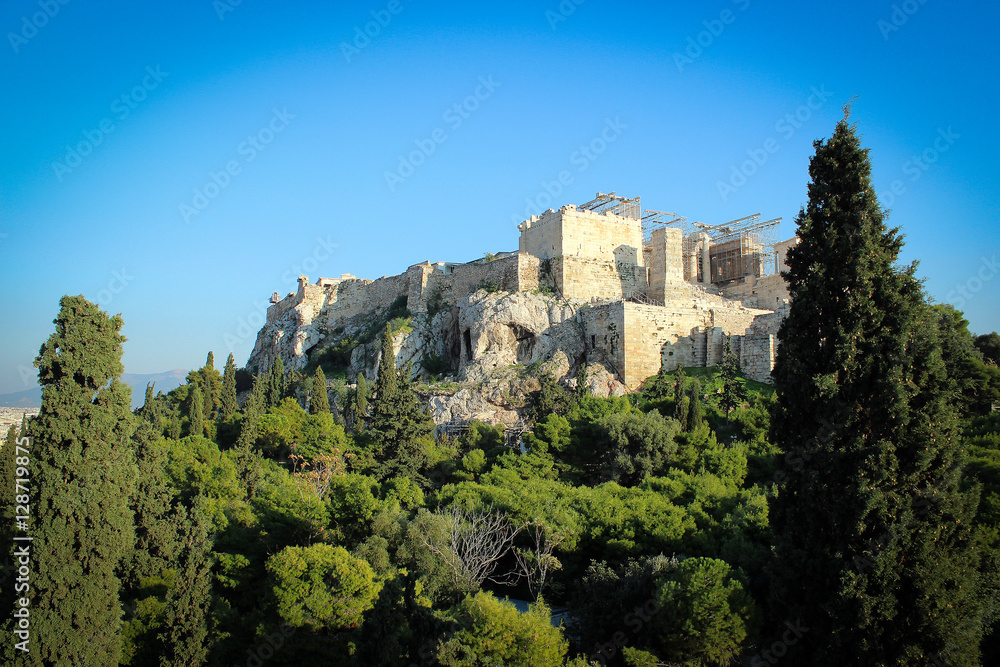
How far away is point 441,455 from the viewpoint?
30547 mm

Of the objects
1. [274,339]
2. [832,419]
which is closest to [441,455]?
[832,419]

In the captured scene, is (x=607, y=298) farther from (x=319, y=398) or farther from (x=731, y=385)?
(x=319, y=398)

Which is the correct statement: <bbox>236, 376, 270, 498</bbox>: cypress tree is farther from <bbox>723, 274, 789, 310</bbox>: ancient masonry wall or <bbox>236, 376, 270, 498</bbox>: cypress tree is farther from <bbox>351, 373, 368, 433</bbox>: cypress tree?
<bbox>723, 274, 789, 310</bbox>: ancient masonry wall

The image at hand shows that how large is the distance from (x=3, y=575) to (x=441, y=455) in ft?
51.3

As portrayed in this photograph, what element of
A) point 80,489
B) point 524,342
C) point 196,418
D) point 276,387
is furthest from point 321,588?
point 276,387

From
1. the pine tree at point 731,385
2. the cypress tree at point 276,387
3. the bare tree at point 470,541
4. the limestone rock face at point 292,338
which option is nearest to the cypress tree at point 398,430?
the bare tree at point 470,541

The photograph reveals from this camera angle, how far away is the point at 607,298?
38344 millimetres

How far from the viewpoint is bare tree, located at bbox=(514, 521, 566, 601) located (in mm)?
20203

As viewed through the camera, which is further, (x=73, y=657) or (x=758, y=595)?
(x=758, y=595)

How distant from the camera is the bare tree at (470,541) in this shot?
65.3 feet

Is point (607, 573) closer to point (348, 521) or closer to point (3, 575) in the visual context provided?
point (348, 521)

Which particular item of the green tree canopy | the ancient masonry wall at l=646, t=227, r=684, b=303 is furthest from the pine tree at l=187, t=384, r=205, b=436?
the ancient masonry wall at l=646, t=227, r=684, b=303

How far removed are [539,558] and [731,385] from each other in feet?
44.7

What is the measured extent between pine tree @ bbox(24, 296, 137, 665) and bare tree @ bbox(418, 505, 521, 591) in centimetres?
787
